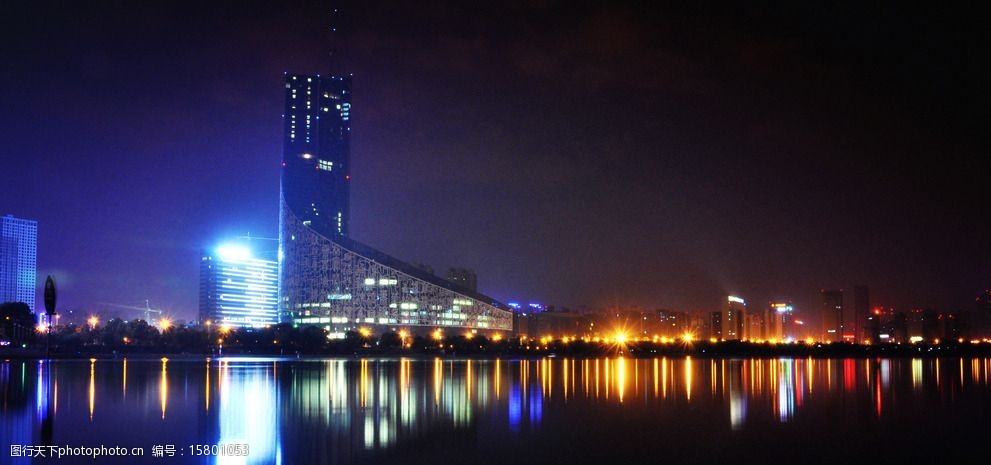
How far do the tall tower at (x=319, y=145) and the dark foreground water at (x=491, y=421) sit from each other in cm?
8497

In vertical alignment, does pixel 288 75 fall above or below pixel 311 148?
above

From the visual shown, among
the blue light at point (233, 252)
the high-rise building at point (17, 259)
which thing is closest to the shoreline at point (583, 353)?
the blue light at point (233, 252)

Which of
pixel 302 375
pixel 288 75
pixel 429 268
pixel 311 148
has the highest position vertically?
pixel 288 75

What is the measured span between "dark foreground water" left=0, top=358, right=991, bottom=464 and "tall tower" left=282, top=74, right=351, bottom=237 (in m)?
85.0

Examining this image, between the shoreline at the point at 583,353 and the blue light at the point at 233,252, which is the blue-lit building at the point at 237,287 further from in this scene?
the shoreline at the point at 583,353

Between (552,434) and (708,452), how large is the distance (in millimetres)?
3005

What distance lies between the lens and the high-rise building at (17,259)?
137 meters

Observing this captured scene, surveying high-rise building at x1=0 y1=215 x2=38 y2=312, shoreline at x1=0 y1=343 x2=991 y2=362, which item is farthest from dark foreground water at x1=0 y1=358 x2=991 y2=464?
high-rise building at x1=0 y1=215 x2=38 y2=312

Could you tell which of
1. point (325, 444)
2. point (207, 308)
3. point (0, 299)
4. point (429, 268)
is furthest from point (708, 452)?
point (0, 299)

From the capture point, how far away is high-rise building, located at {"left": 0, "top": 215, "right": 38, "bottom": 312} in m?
137

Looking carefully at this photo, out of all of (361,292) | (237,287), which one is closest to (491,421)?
(361,292)

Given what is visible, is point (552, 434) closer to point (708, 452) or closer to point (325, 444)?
point (708, 452)

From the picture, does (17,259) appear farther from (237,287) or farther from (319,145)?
(319,145)

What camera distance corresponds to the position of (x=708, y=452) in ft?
44.4
